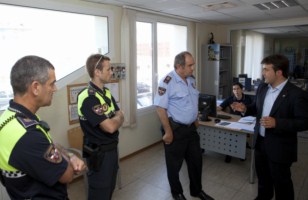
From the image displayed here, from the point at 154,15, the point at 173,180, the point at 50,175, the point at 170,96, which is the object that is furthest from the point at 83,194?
the point at 154,15

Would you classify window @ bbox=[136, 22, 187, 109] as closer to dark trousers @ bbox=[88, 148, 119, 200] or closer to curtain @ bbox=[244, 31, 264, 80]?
dark trousers @ bbox=[88, 148, 119, 200]

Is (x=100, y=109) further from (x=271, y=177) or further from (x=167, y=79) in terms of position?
(x=271, y=177)

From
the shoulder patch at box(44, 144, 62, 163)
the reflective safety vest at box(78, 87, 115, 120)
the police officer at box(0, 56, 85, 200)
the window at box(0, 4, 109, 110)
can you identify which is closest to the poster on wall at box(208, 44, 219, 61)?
the window at box(0, 4, 109, 110)

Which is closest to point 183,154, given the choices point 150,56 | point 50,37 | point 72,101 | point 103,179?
point 103,179

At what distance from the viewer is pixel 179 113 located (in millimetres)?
2379

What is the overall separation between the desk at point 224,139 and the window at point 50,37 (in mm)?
1937

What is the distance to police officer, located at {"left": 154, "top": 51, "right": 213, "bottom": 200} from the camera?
7.77ft

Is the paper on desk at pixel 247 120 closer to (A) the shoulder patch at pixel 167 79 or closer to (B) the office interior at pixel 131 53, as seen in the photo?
(B) the office interior at pixel 131 53

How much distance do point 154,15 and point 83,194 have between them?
3050 millimetres

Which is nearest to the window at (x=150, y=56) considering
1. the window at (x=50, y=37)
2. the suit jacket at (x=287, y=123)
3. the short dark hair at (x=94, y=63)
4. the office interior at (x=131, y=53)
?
the office interior at (x=131, y=53)

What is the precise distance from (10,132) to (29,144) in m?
0.09

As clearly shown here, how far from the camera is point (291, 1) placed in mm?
3523

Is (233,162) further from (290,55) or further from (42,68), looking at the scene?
(290,55)

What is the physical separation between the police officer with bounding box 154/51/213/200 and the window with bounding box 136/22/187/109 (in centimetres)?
182
